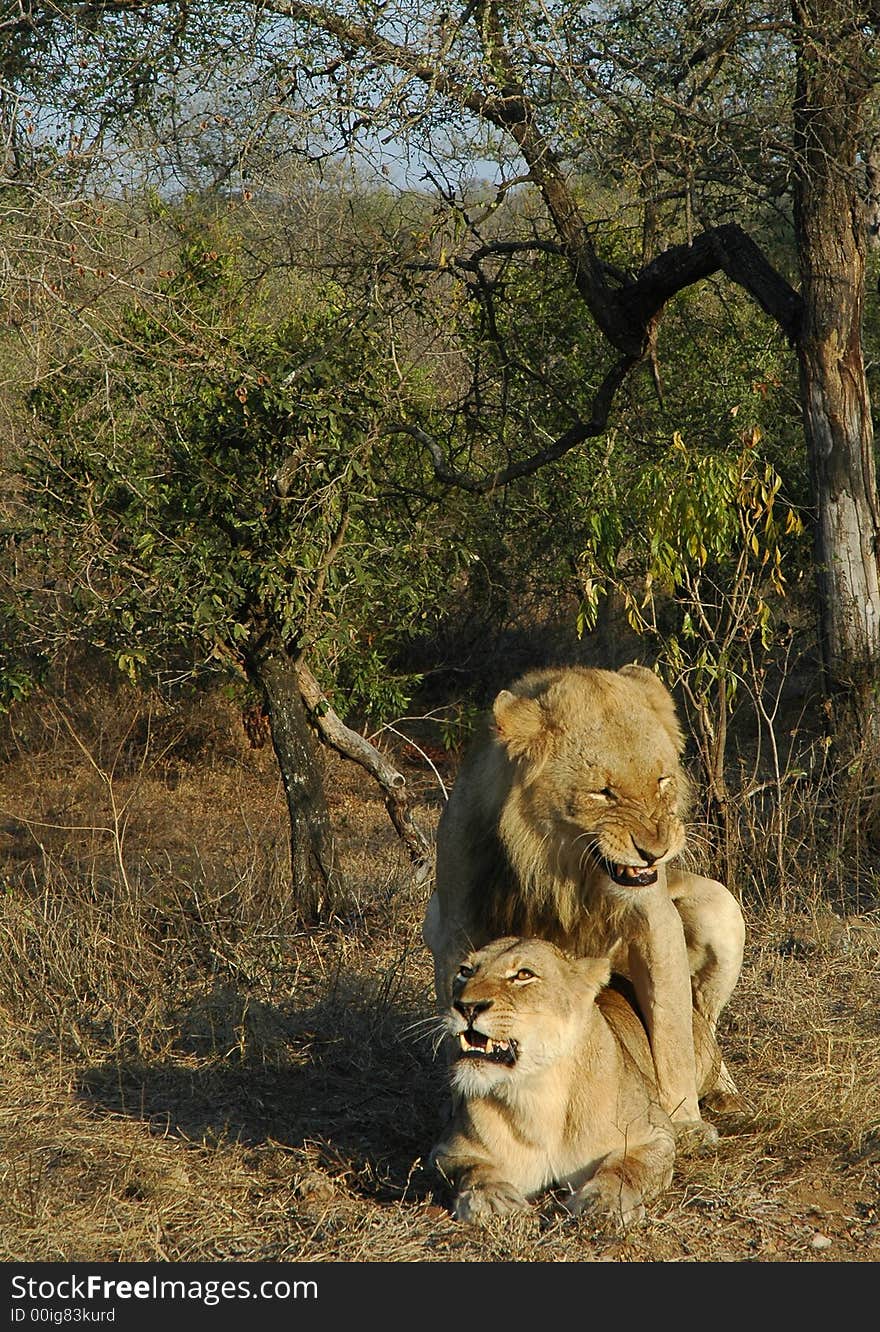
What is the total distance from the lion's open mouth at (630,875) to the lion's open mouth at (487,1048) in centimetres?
52

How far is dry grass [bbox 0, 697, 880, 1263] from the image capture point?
12.2 feet

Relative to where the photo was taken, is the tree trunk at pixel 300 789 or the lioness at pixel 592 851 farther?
the tree trunk at pixel 300 789

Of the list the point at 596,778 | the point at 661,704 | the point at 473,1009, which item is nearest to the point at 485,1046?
the point at 473,1009

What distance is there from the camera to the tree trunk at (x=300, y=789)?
6.77 meters

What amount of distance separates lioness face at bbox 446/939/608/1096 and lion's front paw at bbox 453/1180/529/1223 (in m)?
0.25

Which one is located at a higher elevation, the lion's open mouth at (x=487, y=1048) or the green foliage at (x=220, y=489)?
the green foliage at (x=220, y=489)

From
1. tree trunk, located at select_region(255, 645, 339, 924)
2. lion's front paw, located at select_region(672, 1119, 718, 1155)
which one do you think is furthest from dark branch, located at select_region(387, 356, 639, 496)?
lion's front paw, located at select_region(672, 1119, 718, 1155)

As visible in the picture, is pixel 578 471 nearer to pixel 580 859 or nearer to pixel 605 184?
pixel 605 184

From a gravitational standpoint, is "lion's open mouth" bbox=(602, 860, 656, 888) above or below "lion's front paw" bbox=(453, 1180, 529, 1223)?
above

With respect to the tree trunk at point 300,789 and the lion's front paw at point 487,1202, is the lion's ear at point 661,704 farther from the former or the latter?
the tree trunk at point 300,789

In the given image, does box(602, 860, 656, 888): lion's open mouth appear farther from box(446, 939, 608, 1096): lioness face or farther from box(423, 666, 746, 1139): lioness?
box(446, 939, 608, 1096): lioness face

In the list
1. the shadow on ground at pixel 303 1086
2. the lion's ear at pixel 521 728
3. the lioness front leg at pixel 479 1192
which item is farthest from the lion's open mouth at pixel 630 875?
the shadow on ground at pixel 303 1086

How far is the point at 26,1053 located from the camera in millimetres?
5156

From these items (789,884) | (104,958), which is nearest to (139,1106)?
(104,958)
